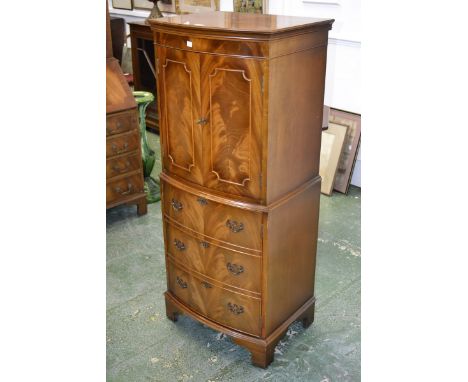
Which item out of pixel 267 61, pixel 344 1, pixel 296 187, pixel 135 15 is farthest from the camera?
pixel 135 15

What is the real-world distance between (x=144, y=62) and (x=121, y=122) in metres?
1.98

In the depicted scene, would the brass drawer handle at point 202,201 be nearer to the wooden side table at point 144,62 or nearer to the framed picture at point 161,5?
the wooden side table at point 144,62

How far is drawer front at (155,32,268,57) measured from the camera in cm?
172

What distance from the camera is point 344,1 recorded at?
346cm

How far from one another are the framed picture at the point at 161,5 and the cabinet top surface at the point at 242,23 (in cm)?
316

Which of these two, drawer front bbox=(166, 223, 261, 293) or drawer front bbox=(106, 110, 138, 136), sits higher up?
drawer front bbox=(106, 110, 138, 136)

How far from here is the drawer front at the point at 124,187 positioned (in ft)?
11.4

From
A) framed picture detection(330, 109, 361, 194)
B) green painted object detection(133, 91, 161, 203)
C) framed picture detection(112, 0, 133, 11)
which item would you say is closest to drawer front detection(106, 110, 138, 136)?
green painted object detection(133, 91, 161, 203)

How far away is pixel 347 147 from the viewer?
12.8 feet

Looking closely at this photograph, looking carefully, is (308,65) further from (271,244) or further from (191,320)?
(191,320)

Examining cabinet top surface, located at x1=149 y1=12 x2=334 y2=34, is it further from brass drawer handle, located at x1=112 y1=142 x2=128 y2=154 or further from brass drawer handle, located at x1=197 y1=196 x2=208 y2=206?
brass drawer handle, located at x1=112 y1=142 x2=128 y2=154

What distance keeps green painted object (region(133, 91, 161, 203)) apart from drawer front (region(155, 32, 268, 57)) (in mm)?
1837

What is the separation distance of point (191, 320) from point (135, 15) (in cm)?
403
